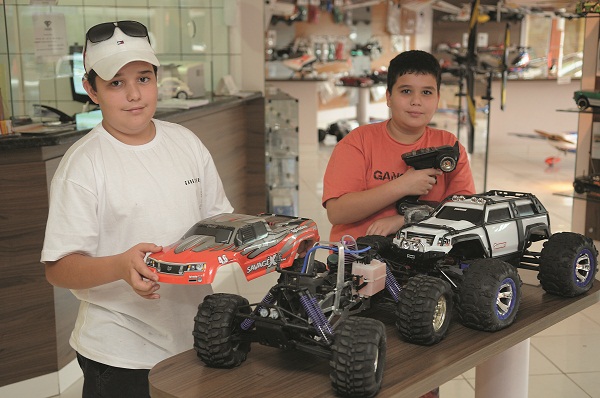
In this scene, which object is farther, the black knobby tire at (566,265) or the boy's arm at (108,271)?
the black knobby tire at (566,265)

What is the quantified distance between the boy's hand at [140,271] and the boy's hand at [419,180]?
0.70 metres

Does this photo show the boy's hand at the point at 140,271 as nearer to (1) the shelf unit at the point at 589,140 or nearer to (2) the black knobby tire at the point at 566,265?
(2) the black knobby tire at the point at 566,265

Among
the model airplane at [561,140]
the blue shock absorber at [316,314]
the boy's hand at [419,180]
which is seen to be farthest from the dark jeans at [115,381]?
the model airplane at [561,140]

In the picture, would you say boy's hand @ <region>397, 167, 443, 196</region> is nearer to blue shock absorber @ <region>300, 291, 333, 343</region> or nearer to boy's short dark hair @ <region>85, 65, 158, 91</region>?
blue shock absorber @ <region>300, 291, 333, 343</region>

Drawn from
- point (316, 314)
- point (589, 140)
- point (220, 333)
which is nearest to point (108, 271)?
point (220, 333)

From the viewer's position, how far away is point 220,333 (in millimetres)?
1344

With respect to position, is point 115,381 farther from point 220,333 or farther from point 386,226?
point 386,226

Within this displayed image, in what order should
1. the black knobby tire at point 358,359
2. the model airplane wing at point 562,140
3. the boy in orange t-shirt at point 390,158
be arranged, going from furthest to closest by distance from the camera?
the model airplane wing at point 562,140 → the boy in orange t-shirt at point 390,158 → the black knobby tire at point 358,359

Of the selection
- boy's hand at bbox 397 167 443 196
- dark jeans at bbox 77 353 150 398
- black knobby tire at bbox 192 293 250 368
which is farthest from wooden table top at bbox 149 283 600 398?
boy's hand at bbox 397 167 443 196

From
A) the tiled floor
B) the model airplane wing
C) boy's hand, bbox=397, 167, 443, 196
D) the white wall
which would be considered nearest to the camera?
boy's hand, bbox=397, 167, 443, 196

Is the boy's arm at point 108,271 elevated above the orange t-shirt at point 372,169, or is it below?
below

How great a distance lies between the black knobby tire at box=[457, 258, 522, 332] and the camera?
147 centimetres

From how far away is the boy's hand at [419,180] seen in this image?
180 centimetres

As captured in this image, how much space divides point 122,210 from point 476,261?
0.73 meters
